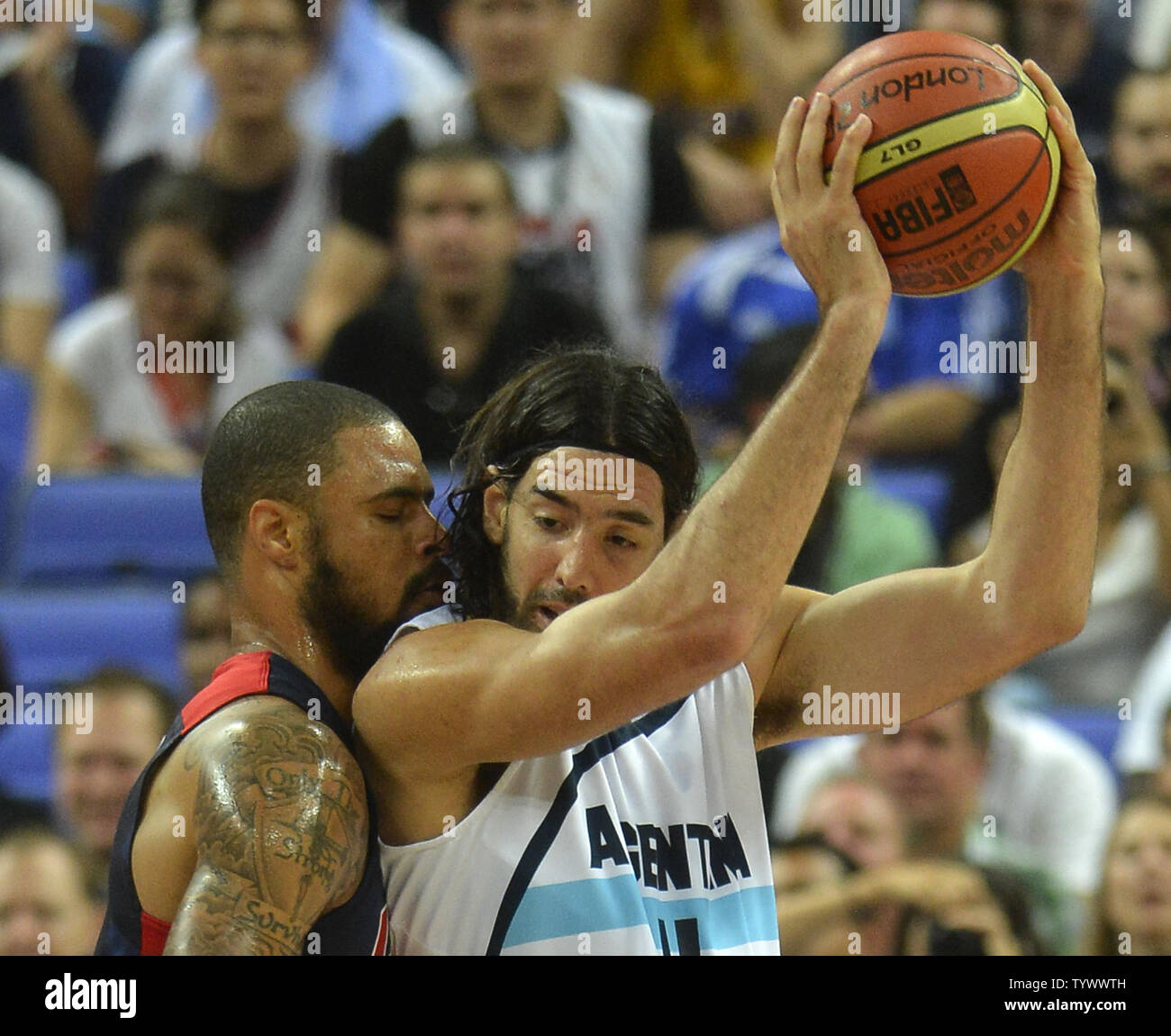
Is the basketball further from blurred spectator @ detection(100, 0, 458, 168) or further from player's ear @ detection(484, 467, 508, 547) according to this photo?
blurred spectator @ detection(100, 0, 458, 168)

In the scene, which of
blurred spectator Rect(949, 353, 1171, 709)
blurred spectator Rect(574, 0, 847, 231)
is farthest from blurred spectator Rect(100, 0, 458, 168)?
blurred spectator Rect(949, 353, 1171, 709)

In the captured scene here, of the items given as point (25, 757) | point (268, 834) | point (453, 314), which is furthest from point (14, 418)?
point (268, 834)

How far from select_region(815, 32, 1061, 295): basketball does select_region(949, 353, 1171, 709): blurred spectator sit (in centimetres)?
296

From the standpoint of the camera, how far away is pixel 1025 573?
289 centimetres

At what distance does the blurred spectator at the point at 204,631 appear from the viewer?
5.21m

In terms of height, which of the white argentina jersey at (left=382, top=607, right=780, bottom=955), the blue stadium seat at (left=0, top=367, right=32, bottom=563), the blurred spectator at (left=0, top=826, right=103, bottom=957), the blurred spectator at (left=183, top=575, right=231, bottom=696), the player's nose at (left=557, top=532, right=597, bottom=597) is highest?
Answer: the player's nose at (left=557, top=532, right=597, bottom=597)

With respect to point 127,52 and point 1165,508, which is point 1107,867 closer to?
point 1165,508

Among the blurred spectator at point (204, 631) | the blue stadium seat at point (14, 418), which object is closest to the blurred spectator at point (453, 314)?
the blurred spectator at point (204, 631)

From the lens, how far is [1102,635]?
5691mm

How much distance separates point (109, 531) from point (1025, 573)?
392 cm

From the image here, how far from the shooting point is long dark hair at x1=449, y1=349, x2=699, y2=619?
2.91 meters

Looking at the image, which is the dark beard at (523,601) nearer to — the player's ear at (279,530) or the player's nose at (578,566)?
the player's nose at (578,566)
